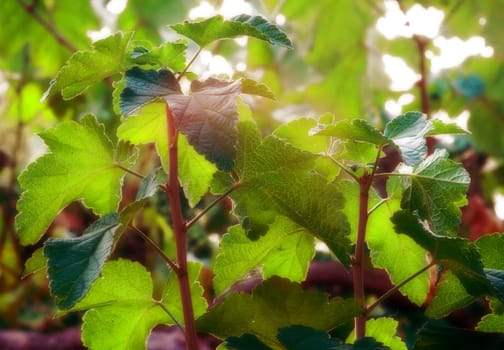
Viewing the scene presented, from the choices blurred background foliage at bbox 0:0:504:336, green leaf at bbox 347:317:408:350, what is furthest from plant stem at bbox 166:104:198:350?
blurred background foliage at bbox 0:0:504:336

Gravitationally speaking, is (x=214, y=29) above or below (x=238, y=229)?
above

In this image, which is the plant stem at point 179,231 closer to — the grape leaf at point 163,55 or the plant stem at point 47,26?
the grape leaf at point 163,55

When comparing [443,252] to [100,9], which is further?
[100,9]

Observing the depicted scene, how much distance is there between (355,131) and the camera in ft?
1.26

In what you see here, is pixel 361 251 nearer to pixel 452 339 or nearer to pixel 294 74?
pixel 452 339

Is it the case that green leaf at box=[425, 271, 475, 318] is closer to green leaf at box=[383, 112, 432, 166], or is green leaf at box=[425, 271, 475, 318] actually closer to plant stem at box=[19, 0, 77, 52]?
green leaf at box=[383, 112, 432, 166]

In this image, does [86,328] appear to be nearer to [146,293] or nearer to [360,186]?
[146,293]

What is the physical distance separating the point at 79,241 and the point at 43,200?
6 cm

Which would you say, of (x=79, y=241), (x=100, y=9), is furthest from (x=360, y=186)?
(x=100, y=9)

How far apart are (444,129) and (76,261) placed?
202 millimetres

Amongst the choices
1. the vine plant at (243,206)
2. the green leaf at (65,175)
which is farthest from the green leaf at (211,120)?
the green leaf at (65,175)

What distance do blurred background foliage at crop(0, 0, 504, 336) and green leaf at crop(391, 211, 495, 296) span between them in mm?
723

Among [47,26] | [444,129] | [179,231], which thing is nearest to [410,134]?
[444,129]

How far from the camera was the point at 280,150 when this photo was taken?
1.31ft
